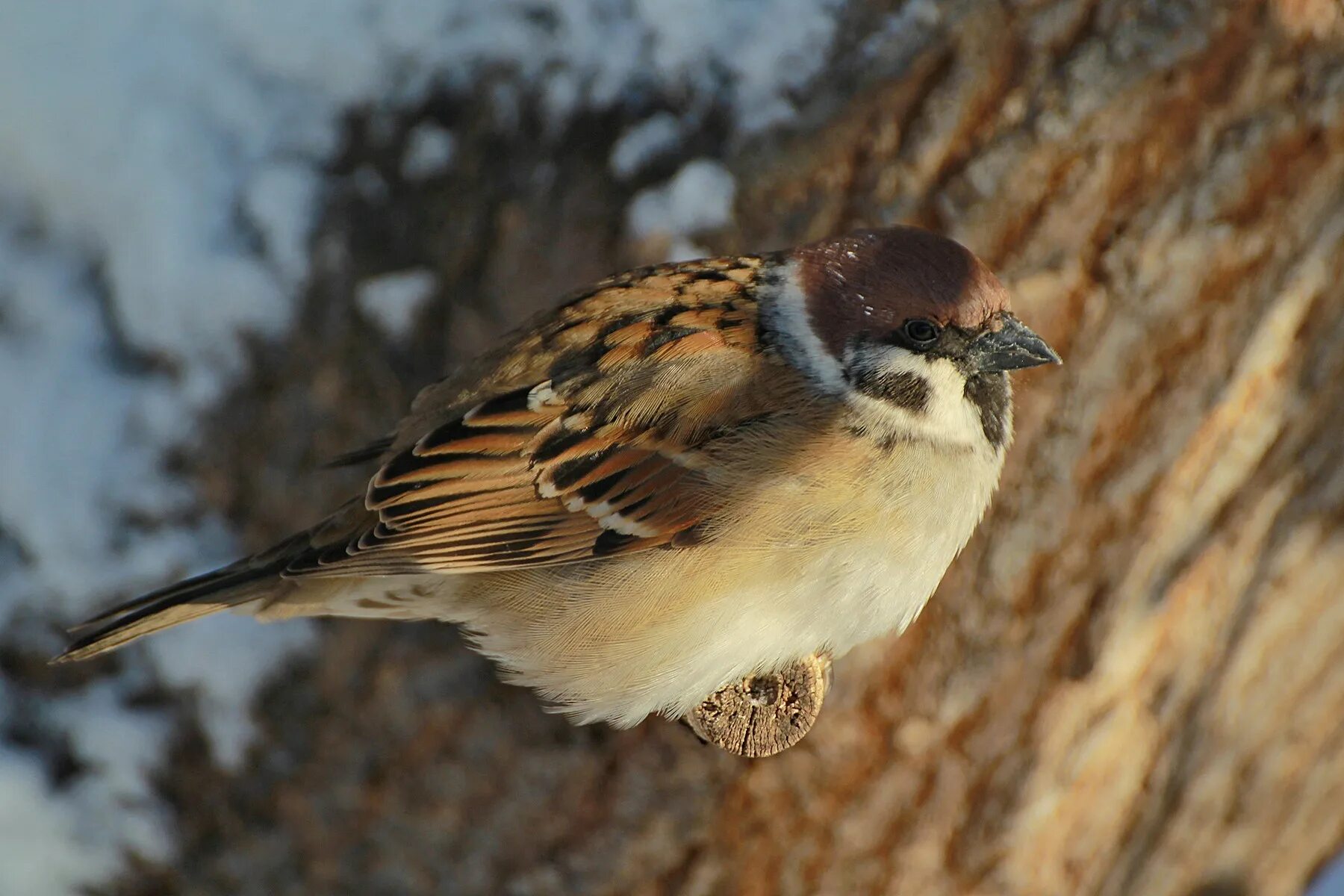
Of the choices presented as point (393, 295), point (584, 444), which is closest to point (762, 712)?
point (584, 444)

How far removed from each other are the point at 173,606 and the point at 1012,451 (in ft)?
6.00

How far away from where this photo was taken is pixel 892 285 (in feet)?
7.78

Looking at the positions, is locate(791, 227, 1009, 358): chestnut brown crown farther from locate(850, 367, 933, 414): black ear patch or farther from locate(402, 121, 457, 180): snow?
locate(402, 121, 457, 180): snow

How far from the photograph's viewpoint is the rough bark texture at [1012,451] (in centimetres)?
280

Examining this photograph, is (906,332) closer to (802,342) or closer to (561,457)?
(802,342)

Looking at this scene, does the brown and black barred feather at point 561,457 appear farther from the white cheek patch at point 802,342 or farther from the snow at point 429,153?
the snow at point 429,153

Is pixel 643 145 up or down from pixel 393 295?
up

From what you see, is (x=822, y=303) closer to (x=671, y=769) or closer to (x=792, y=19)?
(x=792, y=19)

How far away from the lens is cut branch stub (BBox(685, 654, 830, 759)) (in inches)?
101

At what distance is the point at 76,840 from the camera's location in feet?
9.70

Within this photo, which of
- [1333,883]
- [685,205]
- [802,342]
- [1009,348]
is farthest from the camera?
[1333,883]

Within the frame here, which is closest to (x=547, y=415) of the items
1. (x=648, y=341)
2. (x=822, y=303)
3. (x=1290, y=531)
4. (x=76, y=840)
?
(x=648, y=341)

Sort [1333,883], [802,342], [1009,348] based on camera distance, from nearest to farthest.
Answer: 1. [1009,348]
2. [802,342]
3. [1333,883]

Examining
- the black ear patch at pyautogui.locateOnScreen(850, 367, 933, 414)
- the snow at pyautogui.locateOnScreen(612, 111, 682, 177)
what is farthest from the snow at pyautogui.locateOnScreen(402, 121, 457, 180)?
the black ear patch at pyautogui.locateOnScreen(850, 367, 933, 414)
